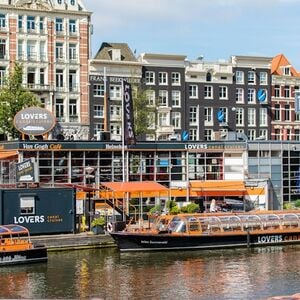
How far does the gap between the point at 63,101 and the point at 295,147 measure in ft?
106

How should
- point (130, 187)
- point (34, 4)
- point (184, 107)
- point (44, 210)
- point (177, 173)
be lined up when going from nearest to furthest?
point (44, 210)
point (130, 187)
point (177, 173)
point (34, 4)
point (184, 107)

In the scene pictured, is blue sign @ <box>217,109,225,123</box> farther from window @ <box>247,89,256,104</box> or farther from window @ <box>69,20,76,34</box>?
window @ <box>69,20,76,34</box>

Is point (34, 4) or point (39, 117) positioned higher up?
point (34, 4)

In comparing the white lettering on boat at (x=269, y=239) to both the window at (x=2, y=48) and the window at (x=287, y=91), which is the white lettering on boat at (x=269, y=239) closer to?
the window at (x=2, y=48)

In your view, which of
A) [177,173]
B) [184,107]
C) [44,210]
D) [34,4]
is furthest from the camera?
[184,107]

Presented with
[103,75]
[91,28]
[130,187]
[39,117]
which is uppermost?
[91,28]

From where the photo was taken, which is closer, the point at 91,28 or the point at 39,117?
the point at 39,117

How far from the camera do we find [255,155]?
64.2 m

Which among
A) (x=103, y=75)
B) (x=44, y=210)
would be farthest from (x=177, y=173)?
(x=103, y=75)

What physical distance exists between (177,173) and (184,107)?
33350mm

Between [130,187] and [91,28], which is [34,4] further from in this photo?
[130,187]

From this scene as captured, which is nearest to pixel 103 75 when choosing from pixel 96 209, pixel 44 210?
pixel 96 209

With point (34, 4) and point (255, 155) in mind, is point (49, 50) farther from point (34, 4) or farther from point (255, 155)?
point (255, 155)

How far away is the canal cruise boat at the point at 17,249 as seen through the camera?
3981cm
